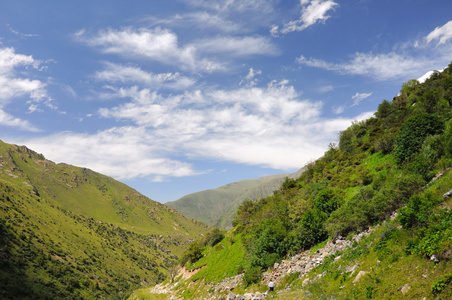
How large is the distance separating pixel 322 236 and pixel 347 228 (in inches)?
207

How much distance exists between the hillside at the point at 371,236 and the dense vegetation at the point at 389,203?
0.30 feet

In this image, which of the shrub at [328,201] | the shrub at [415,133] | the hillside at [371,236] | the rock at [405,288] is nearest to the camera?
the rock at [405,288]

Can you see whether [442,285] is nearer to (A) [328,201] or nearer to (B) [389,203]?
(B) [389,203]

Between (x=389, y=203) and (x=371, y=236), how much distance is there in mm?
5983

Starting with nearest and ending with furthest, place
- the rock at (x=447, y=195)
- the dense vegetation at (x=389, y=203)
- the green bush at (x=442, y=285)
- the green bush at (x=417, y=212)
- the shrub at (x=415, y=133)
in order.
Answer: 1. the green bush at (x=442, y=285)
2. the dense vegetation at (x=389, y=203)
3. the green bush at (x=417, y=212)
4. the rock at (x=447, y=195)
5. the shrub at (x=415, y=133)

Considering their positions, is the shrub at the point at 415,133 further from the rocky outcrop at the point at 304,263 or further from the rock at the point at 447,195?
the rock at the point at 447,195

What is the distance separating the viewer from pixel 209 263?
194ft

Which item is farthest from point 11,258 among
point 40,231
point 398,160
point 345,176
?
point 398,160

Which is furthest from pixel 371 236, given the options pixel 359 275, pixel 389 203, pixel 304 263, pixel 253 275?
pixel 253 275

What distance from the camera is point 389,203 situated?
82.7 feet

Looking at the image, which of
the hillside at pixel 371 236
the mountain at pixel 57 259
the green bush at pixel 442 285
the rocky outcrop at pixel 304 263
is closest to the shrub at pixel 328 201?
the hillside at pixel 371 236

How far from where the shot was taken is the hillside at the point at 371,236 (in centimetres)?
1370

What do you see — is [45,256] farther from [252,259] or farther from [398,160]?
[398,160]

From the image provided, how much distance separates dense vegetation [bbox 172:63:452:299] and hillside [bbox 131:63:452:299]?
9 cm
